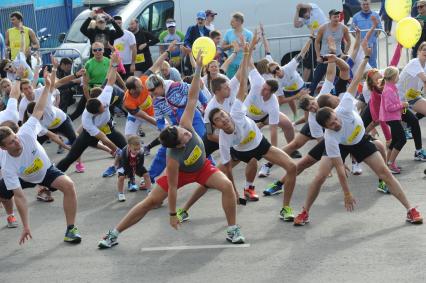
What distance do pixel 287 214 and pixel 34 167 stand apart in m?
2.81

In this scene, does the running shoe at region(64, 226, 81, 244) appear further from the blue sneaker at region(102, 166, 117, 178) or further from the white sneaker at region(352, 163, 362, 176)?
the white sneaker at region(352, 163, 362, 176)

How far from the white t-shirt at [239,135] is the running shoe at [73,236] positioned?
1.79 m

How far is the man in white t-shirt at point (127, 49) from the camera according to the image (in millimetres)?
16984

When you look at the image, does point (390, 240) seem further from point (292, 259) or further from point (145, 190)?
point (145, 190)

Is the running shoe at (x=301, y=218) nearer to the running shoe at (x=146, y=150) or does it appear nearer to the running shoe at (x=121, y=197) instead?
the running shoe at (x=121, y=197)

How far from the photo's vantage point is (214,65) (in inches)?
509

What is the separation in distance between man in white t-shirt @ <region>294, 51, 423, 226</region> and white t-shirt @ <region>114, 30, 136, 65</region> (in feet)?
24.8

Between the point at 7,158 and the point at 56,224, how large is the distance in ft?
4.59

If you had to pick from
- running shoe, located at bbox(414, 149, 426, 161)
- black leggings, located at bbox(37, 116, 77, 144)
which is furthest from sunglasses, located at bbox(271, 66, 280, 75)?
black leggings, located at bbox(37, 116, 77, 144)

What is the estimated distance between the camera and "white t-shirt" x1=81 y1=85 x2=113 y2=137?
12375 millimetres

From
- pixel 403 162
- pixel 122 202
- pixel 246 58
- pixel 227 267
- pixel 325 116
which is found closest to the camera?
pixel 227 267

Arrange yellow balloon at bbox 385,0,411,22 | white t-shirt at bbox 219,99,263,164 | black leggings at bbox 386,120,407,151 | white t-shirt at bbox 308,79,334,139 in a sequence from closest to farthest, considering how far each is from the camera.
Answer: white t-shirt at bbox 219,99,263,164, white t-shirt at bbox 308,79,334,139, black leggings at bbox 386,120,407,151, yellow balloon at bbox 385,0,411,22

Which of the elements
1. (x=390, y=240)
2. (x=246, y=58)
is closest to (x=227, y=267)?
(x=390, y=240)

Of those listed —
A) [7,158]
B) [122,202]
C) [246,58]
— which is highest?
[246,58]
